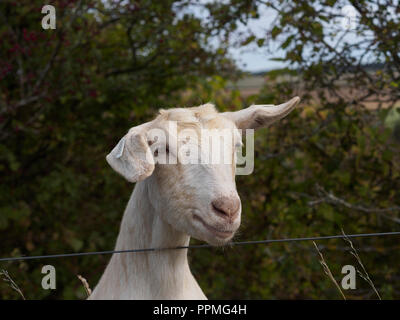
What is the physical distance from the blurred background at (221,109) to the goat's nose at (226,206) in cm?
298

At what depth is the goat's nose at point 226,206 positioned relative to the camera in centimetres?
231

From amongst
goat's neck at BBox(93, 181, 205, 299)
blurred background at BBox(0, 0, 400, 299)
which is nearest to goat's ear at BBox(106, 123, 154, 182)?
goat's neck at BBox(93, 181, 205, 299)

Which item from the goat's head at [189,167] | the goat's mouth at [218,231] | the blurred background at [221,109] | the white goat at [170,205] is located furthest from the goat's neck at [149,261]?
the blurred background at [221,109]

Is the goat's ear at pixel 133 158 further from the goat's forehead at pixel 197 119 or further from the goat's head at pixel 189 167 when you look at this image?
the goat's forehead at pixel 197 119

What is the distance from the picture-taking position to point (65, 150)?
6.92 m

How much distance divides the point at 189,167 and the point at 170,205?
0.20 m

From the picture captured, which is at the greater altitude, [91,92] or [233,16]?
[233,16]

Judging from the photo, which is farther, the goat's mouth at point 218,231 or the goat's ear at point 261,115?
the goat's ear at point 261,115

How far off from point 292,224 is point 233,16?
7.05 ft

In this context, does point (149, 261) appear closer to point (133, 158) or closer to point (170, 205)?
point (170, 205)

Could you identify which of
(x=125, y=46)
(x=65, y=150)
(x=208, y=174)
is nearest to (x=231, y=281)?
(x=65, y=150)

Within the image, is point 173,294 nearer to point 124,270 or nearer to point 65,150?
point 124,270

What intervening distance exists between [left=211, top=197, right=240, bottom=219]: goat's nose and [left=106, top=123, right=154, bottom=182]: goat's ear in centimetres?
28

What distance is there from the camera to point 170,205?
2533 millimetres
